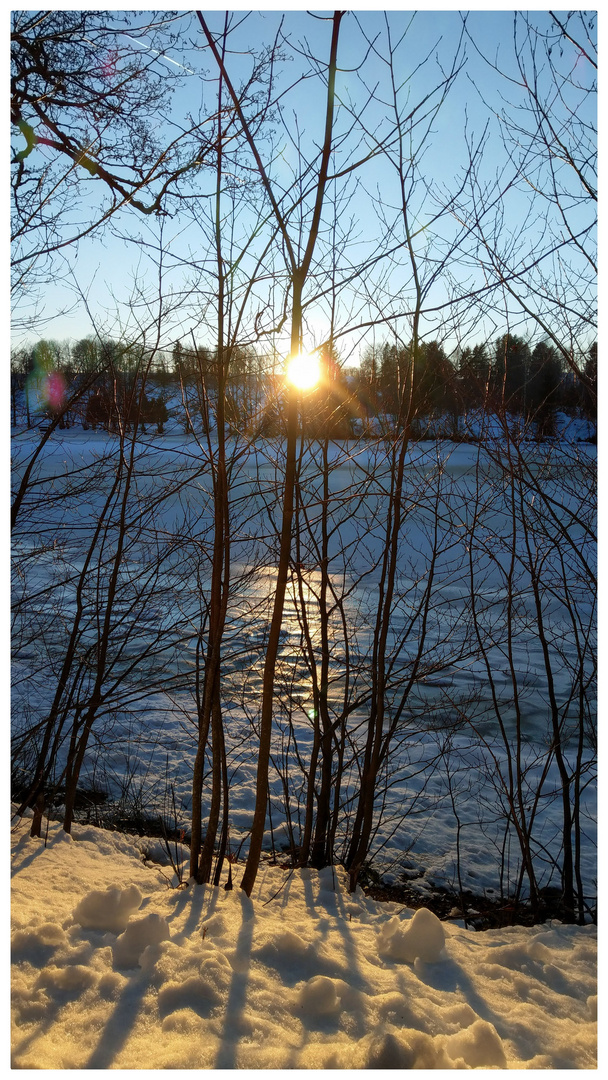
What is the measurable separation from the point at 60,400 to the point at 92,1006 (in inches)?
116

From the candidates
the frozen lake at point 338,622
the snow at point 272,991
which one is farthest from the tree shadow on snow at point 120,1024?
the frozen lake at point 338,622

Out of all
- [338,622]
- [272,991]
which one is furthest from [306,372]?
[338,622]

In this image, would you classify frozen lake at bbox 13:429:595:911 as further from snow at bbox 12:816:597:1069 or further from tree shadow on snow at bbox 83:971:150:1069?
tree shadow on snow at bbox 83:971:150:1069

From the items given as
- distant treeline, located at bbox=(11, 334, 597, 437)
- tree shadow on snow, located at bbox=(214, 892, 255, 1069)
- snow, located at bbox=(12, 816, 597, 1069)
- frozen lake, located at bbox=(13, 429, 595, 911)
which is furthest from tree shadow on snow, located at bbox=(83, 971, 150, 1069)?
distant treeline, located at bbox=(11, 334, 597, 437)

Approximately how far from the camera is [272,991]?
171cm

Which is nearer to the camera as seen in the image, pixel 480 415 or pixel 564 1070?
pixel 564 1070

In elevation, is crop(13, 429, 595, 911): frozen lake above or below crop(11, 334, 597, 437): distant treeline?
below

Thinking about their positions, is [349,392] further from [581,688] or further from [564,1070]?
[564,1070]

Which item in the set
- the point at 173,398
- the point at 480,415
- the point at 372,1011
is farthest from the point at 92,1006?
the point at 480,415

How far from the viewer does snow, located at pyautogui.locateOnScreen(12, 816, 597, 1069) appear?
1.47 metres

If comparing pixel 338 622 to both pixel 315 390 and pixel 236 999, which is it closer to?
pixel 315 390

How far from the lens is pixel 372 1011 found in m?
Answer: 1.65

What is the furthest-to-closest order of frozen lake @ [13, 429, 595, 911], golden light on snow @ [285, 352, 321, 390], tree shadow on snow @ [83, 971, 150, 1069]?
frozen lake @ [13, 429, 595, 911] < golden light on snow @ [285, 352, 321, 390] < tree shadow on snow @ [83, 971, 150, 1069]

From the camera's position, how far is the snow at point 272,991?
1.47 meters
